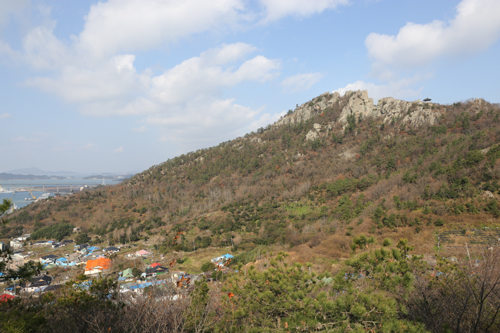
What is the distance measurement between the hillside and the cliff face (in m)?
0.30

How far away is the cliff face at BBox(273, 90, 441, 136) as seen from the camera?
43.7 metres

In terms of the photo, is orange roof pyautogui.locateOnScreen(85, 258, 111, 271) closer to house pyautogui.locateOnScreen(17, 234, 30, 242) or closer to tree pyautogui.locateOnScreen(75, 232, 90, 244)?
tree pyautogui.locateOnScreen(75, 232, 90, 244)

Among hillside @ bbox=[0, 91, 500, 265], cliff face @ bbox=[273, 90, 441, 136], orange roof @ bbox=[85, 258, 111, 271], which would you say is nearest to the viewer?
hillside @ bbox=[0, 91, 500, 265]

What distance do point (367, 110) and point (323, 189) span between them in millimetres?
29549

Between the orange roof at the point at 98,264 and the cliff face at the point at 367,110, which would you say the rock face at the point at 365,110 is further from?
the orange roof at the point at 98,264

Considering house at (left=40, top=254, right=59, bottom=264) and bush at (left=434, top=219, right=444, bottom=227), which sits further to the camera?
house at (left=40, top=254, right=59, bottom=264)

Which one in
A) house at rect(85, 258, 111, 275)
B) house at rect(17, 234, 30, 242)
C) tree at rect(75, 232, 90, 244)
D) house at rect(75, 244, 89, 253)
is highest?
house at rect(17, 234, 30, 242)

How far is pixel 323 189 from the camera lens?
38.3 metres

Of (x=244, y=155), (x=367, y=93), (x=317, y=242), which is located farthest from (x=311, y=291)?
(x=367, y=93)

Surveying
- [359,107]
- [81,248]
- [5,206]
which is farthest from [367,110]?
[5,206]

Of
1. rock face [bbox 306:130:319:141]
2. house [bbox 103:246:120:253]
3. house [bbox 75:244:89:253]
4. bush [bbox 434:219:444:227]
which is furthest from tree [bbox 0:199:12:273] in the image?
rock face [bbox 306:130:319:141]

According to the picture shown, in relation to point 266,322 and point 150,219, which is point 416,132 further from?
point 150,219

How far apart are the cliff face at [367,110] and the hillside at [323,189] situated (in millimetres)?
298

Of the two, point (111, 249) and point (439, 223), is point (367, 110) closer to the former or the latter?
point (439, 223)
